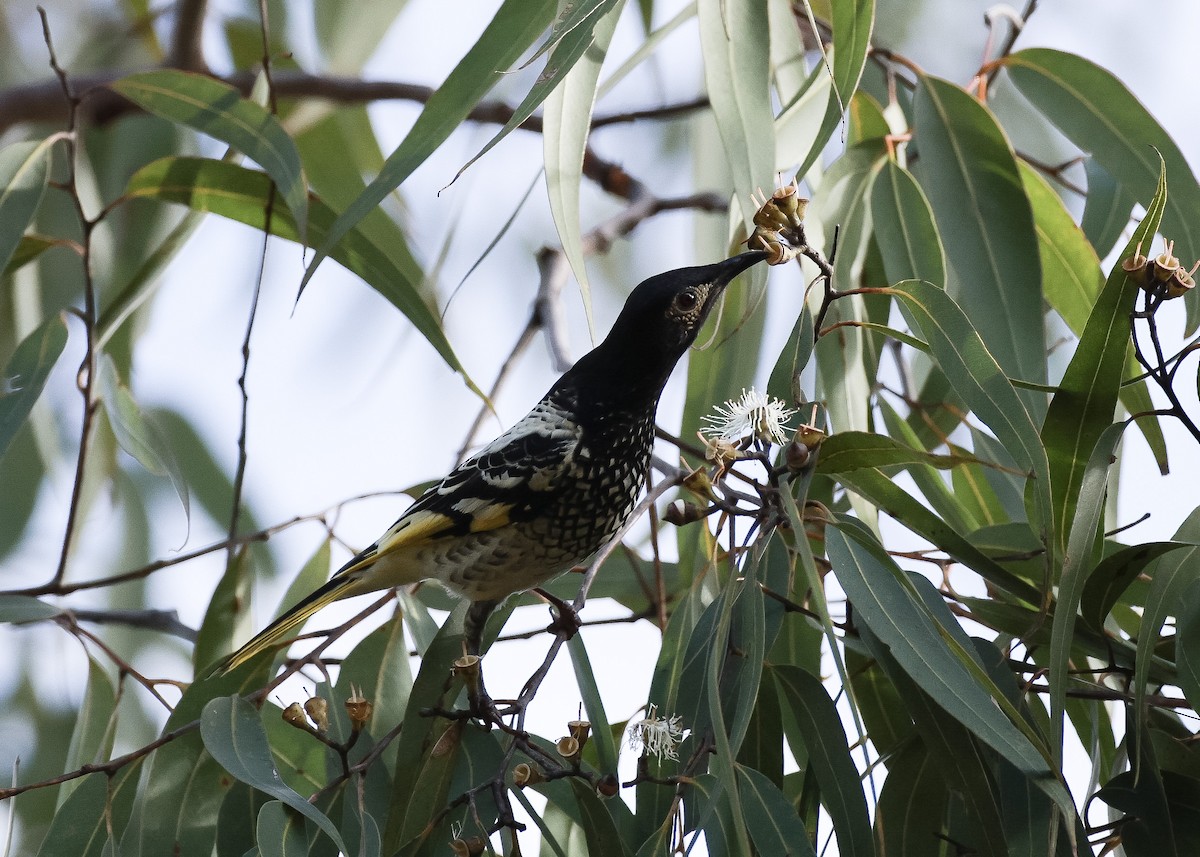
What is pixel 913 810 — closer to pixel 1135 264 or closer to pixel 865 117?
pixel 1135 264

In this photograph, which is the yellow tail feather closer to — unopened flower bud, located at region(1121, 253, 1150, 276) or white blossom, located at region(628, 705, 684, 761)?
white blossom, located at region(628, 705, 684, 761)

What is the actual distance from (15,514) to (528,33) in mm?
2372

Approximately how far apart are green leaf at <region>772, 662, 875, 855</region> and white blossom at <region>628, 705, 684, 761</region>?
199 millimetres

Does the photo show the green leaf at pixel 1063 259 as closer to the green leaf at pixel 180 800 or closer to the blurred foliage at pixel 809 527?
the blurred foliage at pixel 809 527

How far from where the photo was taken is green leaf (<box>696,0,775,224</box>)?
1.76m

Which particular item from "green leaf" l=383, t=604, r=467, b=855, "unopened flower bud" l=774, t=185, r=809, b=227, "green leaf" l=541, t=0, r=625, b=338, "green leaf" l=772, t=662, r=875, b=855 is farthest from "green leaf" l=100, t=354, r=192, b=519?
"unopened flower bud" l=774, t=185, r=809, b=227

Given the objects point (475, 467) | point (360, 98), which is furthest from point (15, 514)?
point (475, 467)

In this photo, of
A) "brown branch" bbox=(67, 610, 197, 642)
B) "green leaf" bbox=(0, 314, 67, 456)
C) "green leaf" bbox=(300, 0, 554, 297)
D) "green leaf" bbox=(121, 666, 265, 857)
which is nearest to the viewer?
"green leaf" bbox=(300, 0, 554, 297)

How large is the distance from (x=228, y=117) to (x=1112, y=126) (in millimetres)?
1570

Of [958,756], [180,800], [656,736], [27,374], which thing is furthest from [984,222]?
[27,374]

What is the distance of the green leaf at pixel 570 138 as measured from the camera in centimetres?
174

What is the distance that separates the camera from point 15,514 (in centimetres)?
338

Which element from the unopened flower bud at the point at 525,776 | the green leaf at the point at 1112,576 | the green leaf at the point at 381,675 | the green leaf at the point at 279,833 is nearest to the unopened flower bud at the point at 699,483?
the unopened flower bud at the point at 525,776

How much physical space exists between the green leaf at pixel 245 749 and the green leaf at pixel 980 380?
0.89 m
